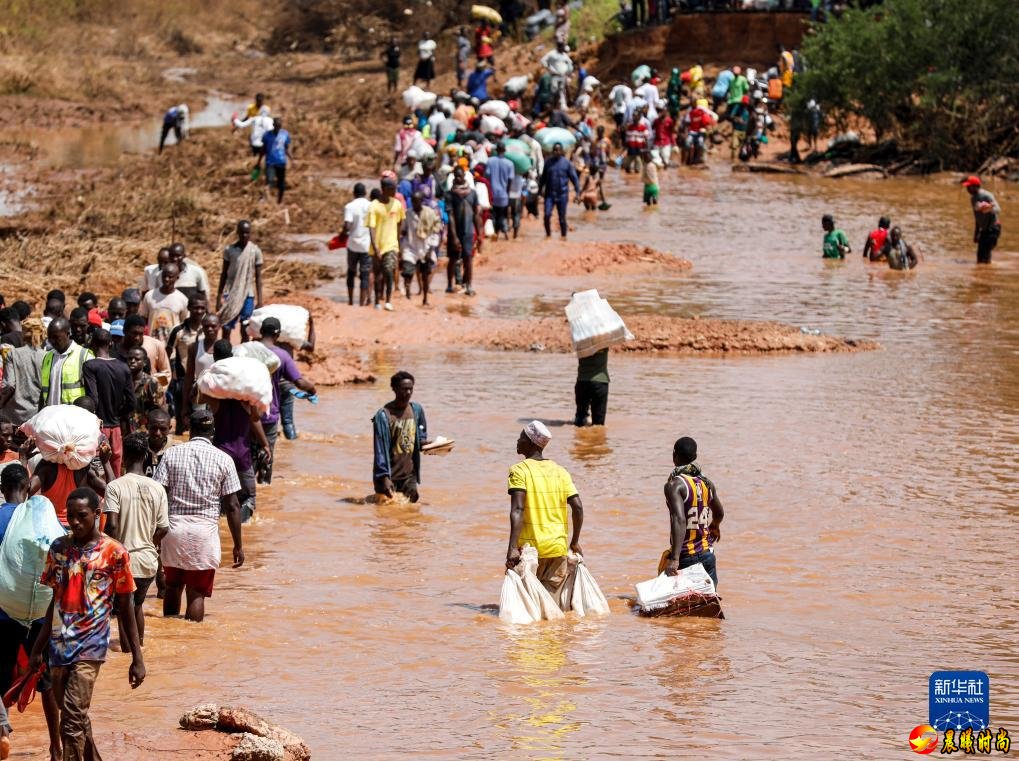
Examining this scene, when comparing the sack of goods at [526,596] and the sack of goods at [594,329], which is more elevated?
the sack of goods at [594,329]

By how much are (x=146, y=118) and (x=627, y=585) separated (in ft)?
122

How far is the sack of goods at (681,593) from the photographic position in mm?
9586

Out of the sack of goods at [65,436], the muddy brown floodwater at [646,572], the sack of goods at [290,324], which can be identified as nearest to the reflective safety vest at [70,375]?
the muddy brown floodwater at [646,572]

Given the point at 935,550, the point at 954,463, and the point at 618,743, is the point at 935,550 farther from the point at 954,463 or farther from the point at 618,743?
the point at 618,743

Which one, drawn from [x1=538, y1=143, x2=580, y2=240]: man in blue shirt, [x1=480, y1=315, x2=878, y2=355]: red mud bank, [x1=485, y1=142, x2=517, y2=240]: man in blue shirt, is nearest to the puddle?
[x1=538, y1=143, x2=580, y2=240]: man in blue shirt

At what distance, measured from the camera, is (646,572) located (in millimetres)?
10828

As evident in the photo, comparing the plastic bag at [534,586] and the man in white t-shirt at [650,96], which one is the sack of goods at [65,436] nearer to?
the plastic bag at [534,586]

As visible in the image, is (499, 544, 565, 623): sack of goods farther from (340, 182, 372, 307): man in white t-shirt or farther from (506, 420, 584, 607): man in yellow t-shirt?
(340, 182, 372, 307): man in white t-shirt

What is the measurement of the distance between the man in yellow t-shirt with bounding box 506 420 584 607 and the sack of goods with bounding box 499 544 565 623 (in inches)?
2.1

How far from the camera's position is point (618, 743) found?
25.1ft

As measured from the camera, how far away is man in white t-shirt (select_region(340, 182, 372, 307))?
63.7 ft

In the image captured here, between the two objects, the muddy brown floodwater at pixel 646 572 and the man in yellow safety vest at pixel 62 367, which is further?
the man in yellow safety vest at pixel 62 367

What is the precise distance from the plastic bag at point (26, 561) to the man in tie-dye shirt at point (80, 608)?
0.79 feet

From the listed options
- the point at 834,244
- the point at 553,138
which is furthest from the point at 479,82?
the point at 834,244
